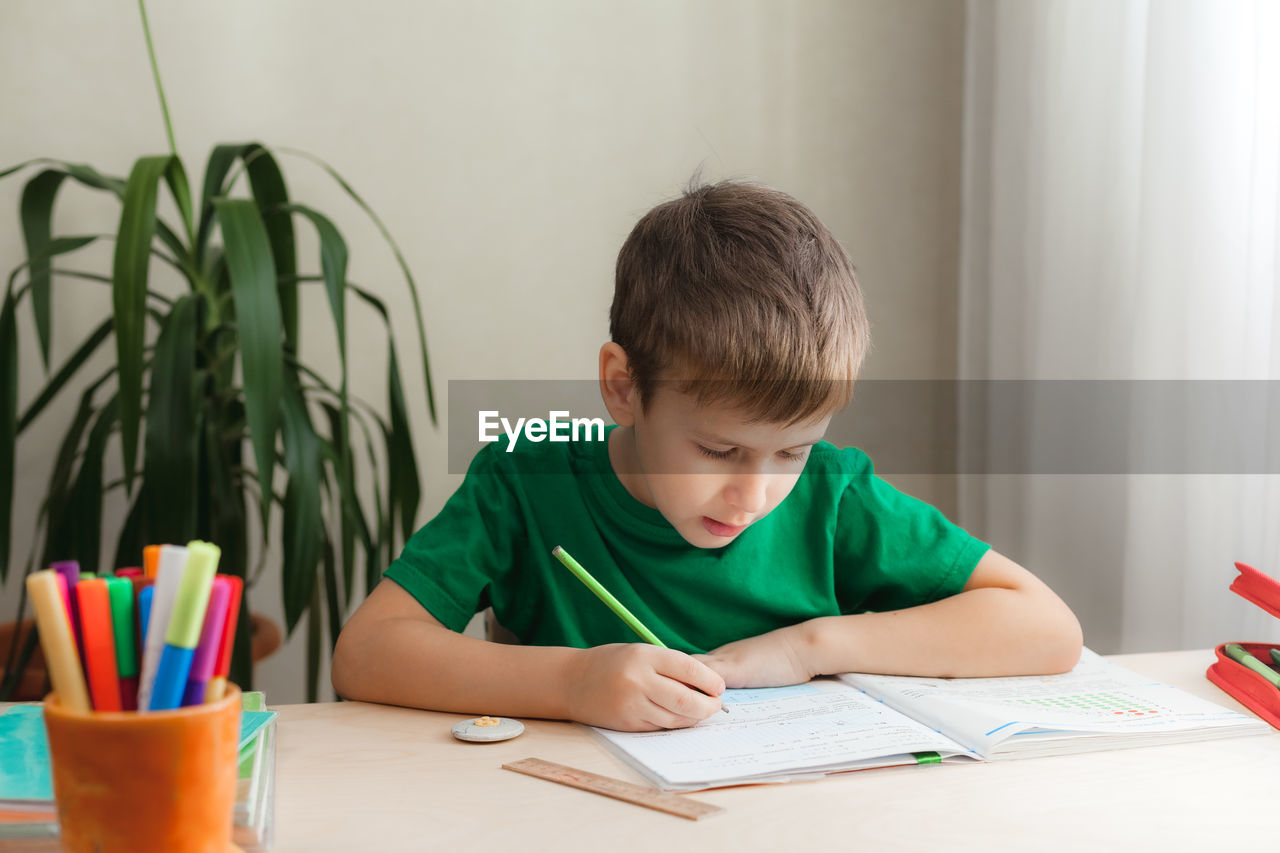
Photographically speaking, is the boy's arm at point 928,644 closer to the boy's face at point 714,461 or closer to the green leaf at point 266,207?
the boy's face at point 714,461

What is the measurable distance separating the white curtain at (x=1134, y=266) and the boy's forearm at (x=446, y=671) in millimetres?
936

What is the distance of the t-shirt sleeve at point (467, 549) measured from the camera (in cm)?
90

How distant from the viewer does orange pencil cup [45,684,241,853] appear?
43 cm

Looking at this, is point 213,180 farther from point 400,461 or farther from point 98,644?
point 98,644

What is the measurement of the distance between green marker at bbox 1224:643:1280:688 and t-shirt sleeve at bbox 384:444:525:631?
0.63m

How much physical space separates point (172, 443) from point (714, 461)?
787 mm

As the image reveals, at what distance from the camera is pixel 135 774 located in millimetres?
431

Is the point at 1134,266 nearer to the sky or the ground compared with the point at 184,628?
nearer to the sky

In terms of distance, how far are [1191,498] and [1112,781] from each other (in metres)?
0.82

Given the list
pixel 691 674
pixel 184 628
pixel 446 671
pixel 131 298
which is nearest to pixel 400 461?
pixel 131 298

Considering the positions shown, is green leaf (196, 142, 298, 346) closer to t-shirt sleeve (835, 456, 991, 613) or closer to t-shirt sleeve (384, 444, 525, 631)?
t-shirt sleeve (384, 444, 525, 631)

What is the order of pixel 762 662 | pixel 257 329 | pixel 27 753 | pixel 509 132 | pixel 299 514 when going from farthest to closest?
pixel 509 132 → pixel 299 514 → pixel 257 329 → pixel 762 662 → pixel 27 753

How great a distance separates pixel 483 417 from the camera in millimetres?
1875

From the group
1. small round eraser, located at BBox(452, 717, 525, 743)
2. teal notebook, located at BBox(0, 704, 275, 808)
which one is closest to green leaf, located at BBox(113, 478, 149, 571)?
teal notebook, located at BBox(0, 704, 275, 808)
